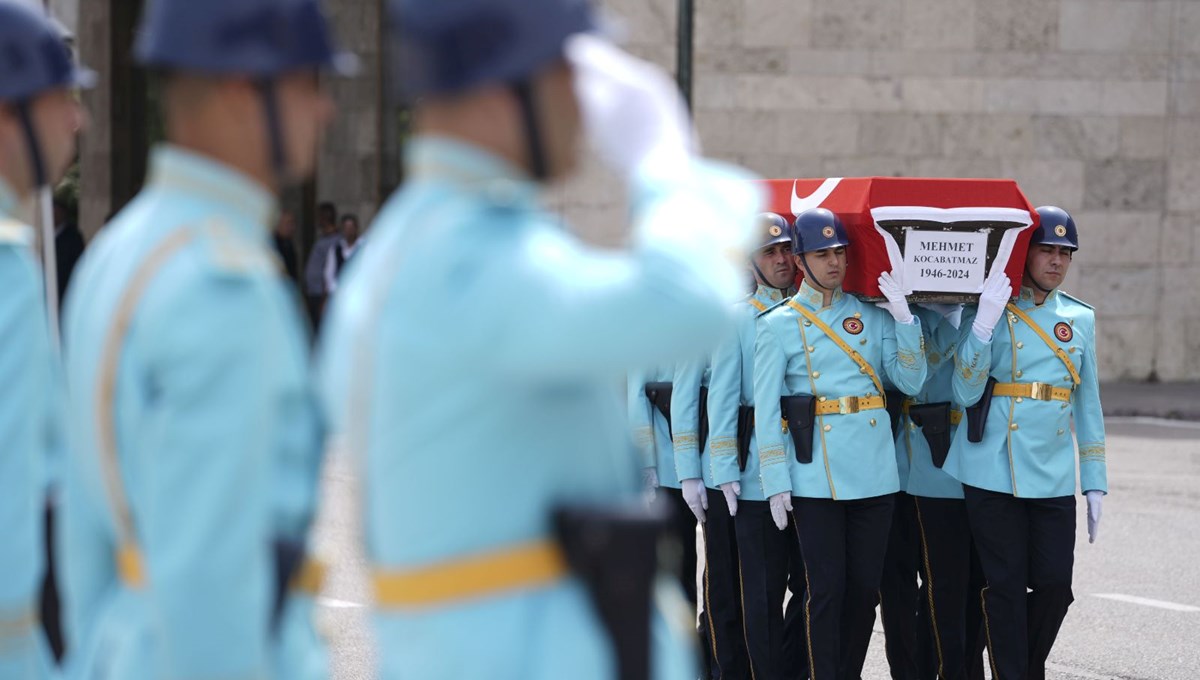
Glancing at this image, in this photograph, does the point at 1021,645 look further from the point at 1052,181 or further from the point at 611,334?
the point at 1052,181

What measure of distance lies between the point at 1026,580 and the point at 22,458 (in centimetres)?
434

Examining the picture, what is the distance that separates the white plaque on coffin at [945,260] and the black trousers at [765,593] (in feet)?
3.56

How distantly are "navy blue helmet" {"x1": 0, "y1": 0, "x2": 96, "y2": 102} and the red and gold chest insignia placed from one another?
13.9 ft

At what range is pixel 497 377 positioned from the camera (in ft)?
7.38

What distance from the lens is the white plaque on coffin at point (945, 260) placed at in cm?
684

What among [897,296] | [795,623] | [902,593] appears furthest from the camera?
[902,593]

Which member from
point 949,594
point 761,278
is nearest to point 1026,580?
point 949,594

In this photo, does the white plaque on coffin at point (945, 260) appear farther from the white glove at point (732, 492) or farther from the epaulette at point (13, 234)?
the epaulette at point (13, 234)

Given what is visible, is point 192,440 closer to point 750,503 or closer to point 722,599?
point 750,503

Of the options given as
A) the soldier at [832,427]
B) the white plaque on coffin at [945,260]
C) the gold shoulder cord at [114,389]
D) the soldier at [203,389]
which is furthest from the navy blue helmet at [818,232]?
the gold shoulder cord at [114,389]

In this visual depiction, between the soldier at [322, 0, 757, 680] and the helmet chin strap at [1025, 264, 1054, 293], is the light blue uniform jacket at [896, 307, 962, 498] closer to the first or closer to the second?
the helmet chin strap at [1025, 264, 1054, 293]

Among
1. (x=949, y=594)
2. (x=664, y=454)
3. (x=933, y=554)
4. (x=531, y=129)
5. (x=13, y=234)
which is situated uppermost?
(x=531, y=129)

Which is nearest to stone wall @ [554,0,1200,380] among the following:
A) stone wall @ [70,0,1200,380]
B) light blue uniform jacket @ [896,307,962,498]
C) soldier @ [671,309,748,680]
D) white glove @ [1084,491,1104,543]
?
stone wall @ [70,0,1200,380]

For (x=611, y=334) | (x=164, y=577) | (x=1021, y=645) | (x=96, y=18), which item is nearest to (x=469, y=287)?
(x=611, y=334)
